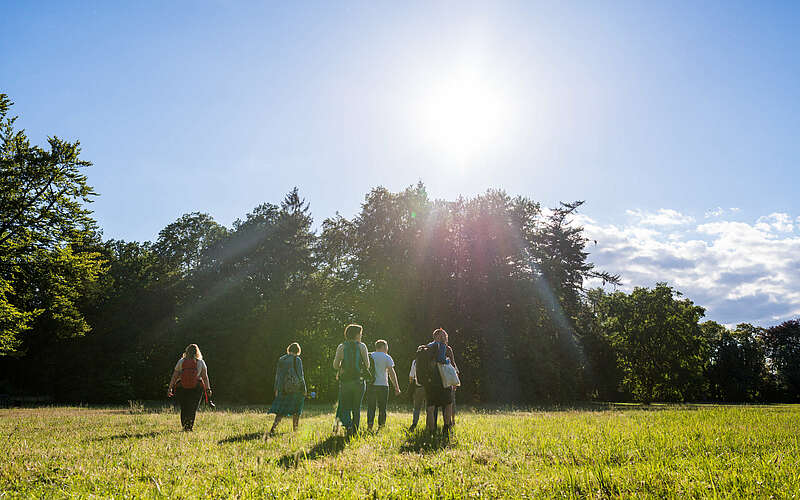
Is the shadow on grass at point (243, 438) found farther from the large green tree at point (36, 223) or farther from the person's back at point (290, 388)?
the large green tree at point (36, 223)

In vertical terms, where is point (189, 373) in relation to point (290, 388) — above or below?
above

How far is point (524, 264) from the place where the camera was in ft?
99.8

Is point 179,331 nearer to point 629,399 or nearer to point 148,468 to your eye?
point 148,468

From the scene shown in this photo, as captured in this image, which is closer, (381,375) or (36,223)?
(381,375)

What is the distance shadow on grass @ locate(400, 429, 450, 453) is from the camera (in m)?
7.52

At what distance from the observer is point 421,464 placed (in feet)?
20.6

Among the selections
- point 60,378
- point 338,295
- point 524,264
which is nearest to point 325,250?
Answer: point 338,295

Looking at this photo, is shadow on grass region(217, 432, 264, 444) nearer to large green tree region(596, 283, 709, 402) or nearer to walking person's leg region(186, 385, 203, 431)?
walking person's leg region(186, 385, 203, 431)

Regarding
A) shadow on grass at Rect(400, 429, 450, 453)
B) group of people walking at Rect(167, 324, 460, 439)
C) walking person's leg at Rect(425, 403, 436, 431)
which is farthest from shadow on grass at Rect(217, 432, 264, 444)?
walking person's leg at Rect(425, 403, 436, 431)

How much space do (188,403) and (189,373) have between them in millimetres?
721

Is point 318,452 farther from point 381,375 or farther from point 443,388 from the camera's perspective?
point 381,375

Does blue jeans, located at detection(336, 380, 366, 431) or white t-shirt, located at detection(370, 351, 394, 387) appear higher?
white t-shirt, located at detection(370, 351, 394, 387)

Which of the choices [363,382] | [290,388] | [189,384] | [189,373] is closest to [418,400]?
[363,382]

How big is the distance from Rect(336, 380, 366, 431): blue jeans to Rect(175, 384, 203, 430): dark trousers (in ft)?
13.5
